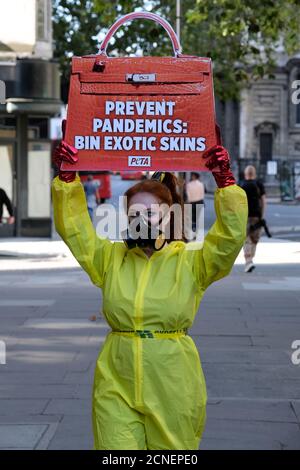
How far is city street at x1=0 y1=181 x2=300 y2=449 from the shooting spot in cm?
767

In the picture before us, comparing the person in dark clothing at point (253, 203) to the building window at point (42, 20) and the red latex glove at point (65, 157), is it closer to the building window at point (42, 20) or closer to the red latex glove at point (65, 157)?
the building window at point (42, 20)

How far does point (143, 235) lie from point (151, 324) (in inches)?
15.6

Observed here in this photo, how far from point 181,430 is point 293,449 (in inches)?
97.0

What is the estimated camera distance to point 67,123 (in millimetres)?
5211

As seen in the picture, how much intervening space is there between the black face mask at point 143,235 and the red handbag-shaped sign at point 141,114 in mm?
281

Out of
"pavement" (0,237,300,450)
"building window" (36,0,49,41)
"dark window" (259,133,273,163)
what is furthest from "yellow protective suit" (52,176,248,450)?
"dark window" (259,133,273,163)

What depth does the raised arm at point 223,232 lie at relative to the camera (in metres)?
5.00

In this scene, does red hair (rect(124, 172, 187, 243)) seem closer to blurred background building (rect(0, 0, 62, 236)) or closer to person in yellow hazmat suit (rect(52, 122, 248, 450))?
person in yellow hazmat suit (rect(52, 122, 248, 450))

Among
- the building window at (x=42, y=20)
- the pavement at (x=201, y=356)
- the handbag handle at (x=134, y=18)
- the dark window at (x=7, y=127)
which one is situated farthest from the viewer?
the building window at (x=42, y=20)

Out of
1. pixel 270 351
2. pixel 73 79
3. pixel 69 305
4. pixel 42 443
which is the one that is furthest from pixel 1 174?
pixel 73 79

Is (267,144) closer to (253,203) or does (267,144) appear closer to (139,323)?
(253,203)

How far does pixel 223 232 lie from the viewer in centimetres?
502
